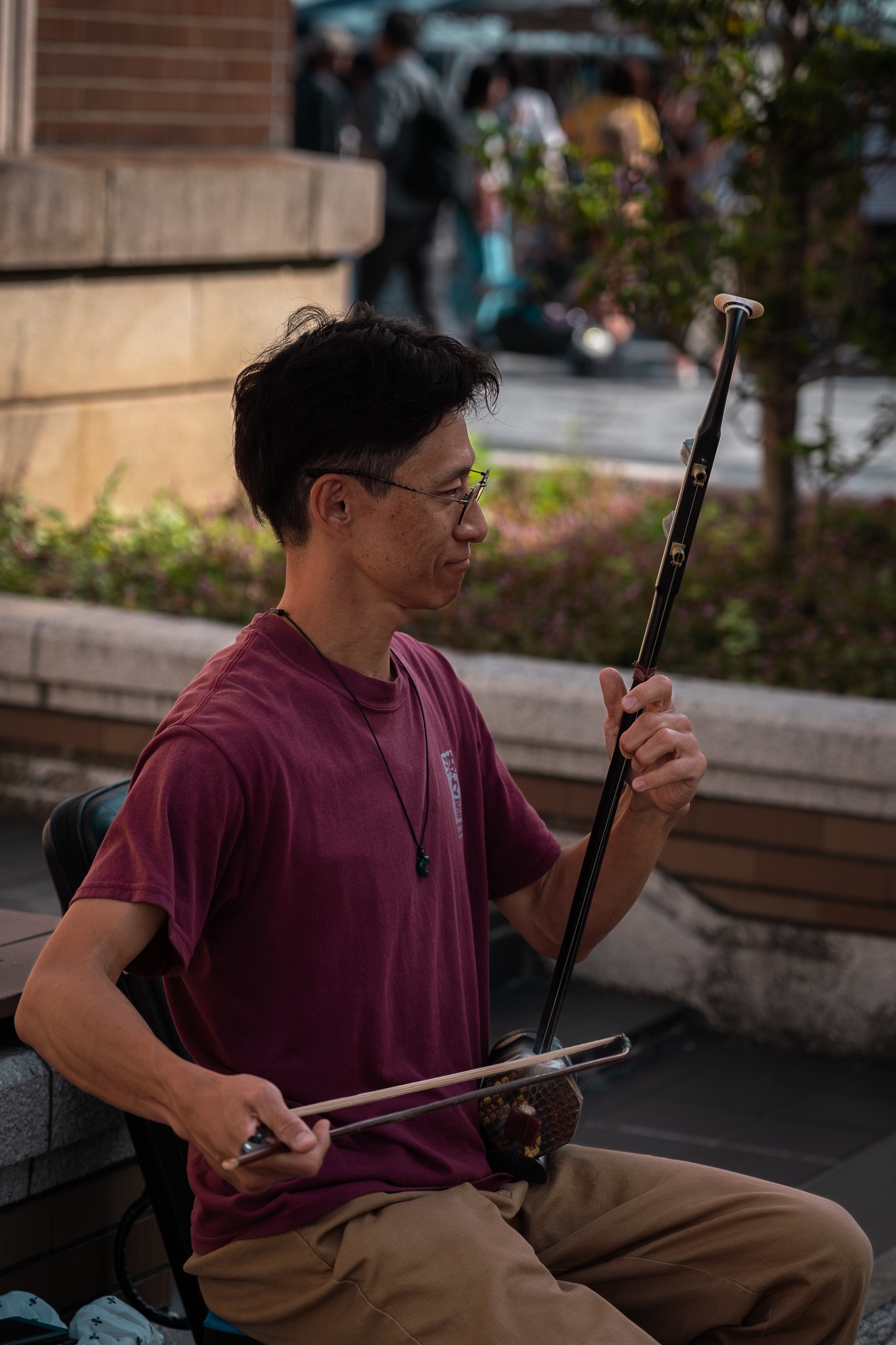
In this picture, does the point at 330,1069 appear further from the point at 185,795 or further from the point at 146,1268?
the point at 146,1268

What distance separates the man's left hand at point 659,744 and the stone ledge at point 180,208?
4.46 m

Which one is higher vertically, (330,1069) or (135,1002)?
(330,1069)

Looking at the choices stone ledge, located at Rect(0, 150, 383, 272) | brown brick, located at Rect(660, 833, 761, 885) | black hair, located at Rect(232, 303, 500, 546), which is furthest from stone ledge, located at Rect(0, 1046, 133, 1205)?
stone ledge, located at Rect(0, 150, 383, 272)

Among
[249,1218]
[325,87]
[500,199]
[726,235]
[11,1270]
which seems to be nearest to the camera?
[249,1218]

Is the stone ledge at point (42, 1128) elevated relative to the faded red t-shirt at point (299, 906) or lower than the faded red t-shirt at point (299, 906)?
lower

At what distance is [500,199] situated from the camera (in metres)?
6.45

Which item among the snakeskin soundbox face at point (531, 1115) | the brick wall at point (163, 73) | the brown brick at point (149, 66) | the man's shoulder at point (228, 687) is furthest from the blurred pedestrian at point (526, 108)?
the snakeskin soundbox face at point (531, 1115)

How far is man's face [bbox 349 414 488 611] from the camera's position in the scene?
2.25 metres

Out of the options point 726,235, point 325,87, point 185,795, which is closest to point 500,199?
point 726,235

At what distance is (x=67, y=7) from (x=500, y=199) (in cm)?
195

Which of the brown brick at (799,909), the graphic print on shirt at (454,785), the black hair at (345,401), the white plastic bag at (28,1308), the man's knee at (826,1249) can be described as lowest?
the brown brick at (799,909)

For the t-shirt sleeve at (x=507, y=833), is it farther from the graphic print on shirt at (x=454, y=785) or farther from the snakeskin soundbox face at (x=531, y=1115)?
the snakeskin soundbox face at (x=531, y=1115)

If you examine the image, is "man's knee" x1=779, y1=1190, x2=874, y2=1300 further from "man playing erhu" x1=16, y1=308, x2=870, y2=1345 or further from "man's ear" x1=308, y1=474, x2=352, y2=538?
"man's ear" x1=308, y1=474, x2=352, y2=538

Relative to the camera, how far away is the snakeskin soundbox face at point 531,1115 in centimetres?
229
